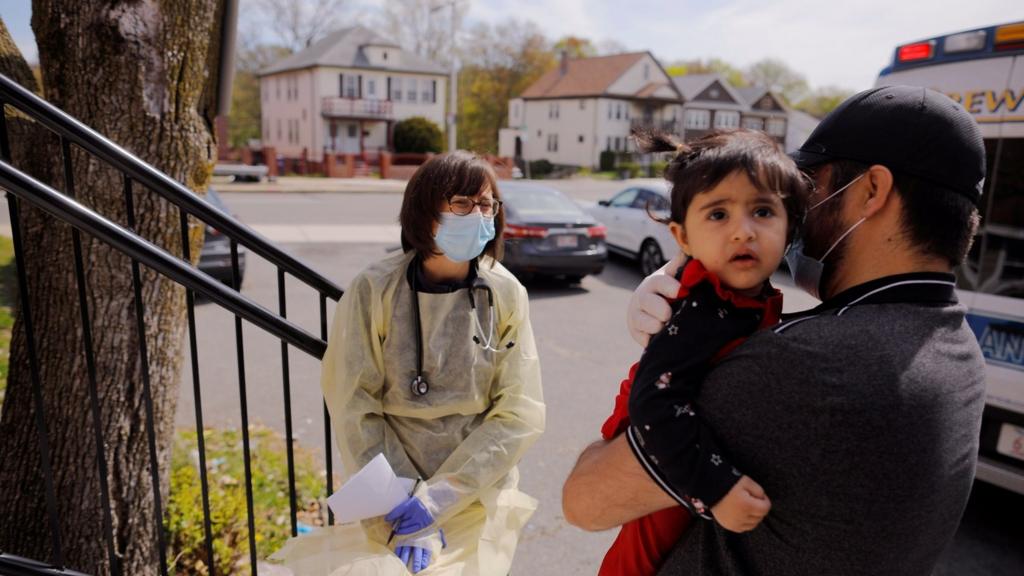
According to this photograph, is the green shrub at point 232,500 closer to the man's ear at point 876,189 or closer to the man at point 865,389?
the man at point 865,389

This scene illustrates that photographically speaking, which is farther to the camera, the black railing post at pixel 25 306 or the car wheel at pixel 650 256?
the car wheel at pixel 650 256

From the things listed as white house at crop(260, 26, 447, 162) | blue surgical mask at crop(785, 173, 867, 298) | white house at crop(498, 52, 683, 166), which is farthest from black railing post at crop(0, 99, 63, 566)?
white house at crop(498, 52, 683, 166)

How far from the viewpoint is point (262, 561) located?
3445mm

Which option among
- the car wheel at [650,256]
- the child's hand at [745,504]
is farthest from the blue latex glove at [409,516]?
the car wheel at [650,256]

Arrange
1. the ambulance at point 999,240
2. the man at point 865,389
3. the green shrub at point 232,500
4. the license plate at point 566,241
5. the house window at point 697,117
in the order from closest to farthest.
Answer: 1. the man at point 865,389
2. the green shrub at point 232,500
3. the ambulance at point 999,240
4. the license plate at point 566,241
5. the house window at point 697,117

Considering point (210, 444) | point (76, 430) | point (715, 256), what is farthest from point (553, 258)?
point (715, 256)

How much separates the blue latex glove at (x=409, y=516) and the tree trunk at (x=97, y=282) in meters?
1.28

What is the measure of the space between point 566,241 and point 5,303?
7.01 m

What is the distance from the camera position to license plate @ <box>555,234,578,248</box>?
10.8 m

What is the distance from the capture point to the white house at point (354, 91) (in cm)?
4991

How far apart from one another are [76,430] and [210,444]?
2133mm

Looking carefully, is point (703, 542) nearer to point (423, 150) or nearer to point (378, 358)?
point (378, 358)

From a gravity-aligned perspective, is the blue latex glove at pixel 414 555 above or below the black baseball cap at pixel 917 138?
below

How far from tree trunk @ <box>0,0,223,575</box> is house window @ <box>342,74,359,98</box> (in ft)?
166
